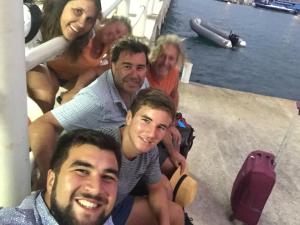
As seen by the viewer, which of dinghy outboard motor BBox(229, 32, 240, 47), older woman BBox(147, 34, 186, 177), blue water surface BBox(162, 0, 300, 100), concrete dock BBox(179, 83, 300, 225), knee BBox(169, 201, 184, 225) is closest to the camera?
knee BBox(169, 201, 184, 225)

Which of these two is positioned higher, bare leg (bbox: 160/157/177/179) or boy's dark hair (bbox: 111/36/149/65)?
boy's dark hair (bbox: 111/36/149/65)

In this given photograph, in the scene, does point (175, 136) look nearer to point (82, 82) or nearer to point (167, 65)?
point (167, 65)

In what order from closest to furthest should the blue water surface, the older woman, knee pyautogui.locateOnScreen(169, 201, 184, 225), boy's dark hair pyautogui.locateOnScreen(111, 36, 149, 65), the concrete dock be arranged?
1. knee pyautogui.locateOnScreen(169, 201, 184, 225)
2. boy's dark hair pyautogui.locateOnScreen(111, 36, 149, 65)
3. the older woman
4. the concrete dock
5. the blue water surface

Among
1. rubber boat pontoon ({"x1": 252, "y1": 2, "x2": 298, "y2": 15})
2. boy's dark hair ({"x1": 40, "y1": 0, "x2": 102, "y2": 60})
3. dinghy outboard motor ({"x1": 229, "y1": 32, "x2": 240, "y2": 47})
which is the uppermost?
boy's dark hair ({"x1": 40, "y1": 0, "x2": 102, "y2": 60})

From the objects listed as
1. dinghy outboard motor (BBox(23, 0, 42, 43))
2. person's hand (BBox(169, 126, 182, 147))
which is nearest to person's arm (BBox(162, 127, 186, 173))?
person's hand (BBox(169, 126, 182, 147))

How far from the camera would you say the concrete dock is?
10.4ft

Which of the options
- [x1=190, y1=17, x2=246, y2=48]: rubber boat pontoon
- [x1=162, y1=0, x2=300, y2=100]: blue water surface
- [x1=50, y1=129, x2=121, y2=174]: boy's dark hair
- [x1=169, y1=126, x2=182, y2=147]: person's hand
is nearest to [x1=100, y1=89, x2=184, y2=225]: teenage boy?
[x1=50, y1=129, x2=121, y2=174]: boy's dark hair

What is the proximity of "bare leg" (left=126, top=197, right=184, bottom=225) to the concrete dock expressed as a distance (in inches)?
34.8

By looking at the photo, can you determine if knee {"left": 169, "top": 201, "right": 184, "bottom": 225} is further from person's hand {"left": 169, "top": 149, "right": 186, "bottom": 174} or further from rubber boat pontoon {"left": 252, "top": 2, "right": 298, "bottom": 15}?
rubber boat pontoon {"left": 252, "top": 2, "right": 298, "bottom": 15}

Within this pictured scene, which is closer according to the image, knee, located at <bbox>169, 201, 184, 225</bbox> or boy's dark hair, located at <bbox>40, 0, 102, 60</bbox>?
boy's dark hair, located at <bbox>40, 0, 102, 60</bbox>

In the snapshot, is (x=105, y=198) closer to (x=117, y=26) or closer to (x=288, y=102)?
(x=117, y=26)

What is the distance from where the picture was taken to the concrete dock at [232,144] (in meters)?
3.16

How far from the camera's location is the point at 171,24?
30.0 meters

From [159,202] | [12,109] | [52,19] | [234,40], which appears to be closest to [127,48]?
[52,19]
